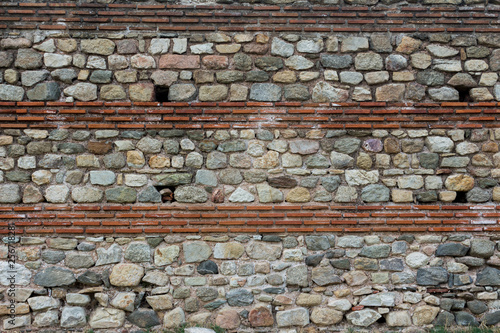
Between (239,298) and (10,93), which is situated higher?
(10,93)

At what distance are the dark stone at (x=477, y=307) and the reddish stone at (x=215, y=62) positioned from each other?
357 cm

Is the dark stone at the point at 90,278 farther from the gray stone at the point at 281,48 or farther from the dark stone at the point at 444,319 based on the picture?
the dark stone at the point at 444,319

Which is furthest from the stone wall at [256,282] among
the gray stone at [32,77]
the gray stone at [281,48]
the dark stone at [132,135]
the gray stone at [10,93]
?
the gray stone at [281,48]

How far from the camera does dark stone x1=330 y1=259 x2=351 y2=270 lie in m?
4.13

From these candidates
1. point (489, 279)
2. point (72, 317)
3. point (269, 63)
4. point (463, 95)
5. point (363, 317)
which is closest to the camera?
point (72, 317)

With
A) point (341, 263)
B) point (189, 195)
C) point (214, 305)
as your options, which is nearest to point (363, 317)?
point (341, 263)

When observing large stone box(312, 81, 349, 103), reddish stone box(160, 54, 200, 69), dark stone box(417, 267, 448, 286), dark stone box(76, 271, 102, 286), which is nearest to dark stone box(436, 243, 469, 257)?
dark stone box(417, 267, 448, 286)

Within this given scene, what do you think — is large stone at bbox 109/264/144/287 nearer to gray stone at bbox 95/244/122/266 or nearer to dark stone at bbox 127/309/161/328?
gray stone at bbox 95/244/122/266

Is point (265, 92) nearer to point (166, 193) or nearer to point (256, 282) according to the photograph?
point (166, 193)

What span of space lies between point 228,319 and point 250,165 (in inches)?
61.8

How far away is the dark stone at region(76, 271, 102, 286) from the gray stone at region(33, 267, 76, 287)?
84mm

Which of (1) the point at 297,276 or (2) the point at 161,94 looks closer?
(1) the point at 297,276

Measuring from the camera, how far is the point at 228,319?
4016 millimetres

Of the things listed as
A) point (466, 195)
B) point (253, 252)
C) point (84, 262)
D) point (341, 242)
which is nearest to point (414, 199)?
point (466, 195)
